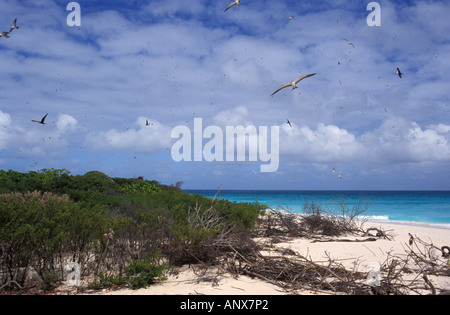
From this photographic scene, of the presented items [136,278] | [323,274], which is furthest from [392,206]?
[136,278]

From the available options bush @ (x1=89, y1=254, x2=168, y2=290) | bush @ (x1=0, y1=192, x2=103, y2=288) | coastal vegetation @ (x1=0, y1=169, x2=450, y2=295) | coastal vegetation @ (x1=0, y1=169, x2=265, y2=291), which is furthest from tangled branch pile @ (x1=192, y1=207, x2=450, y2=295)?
bush @ (x1=0, y1=192, x2=103, y2=288)

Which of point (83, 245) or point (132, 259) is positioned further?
point (132, 259)

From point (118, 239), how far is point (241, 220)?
4.33 m

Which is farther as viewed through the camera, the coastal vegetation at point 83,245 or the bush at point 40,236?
the coastal vegetation at point 83,245

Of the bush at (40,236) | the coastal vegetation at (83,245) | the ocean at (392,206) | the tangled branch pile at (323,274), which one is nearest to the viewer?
the tangled branch pile at (323,274)

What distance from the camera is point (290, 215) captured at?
37.5ft

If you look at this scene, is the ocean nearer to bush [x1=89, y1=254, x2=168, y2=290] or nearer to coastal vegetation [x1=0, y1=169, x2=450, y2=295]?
coastal vegetation [x1=0, y1=169, x2=450, y2=295]

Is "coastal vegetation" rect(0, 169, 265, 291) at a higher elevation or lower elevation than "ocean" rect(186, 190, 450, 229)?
higher

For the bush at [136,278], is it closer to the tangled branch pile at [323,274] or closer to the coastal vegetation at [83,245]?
the coastal vegetation at [83,245]

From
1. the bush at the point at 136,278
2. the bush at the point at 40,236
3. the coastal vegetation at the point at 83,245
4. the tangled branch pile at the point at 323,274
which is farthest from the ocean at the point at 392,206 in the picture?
the bush at the point at 40,236

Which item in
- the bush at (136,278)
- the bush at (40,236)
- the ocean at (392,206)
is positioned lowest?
the ocean at (392,206)

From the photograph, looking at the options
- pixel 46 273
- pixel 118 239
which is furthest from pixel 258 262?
pixel 46 273

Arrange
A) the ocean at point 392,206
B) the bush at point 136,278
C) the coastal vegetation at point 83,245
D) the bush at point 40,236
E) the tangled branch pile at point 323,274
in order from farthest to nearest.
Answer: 1. the ocean at point 392,206
2. the bush at point 136,278
3. the coastal vegetation at point 83,245
4. the bush at point 40,236
5. the tangled branch pile at point 323,274

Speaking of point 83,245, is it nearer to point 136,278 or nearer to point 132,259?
point 132,259
